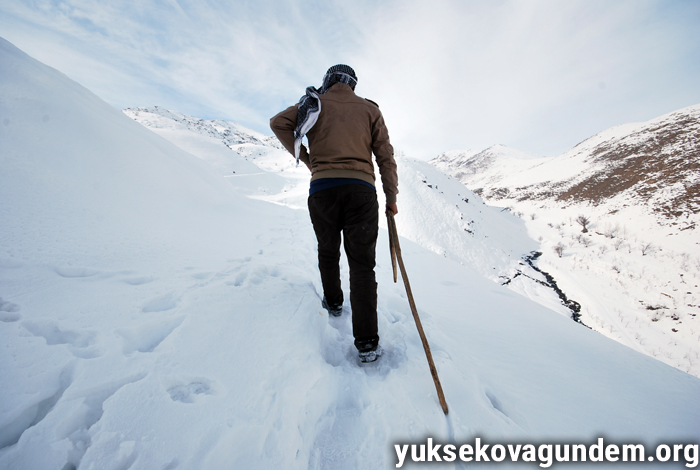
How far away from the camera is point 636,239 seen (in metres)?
15.8

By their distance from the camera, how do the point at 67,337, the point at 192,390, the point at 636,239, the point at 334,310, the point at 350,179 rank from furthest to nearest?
the point at 636,239 < the point at 334,310 < the point at 350,179 < the point at 67,337 < the point at 192,390

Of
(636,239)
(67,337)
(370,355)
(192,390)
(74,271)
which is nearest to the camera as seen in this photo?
(192,390)

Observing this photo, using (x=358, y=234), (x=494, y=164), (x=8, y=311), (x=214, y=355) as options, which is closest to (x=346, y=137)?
(x=358, y=234)

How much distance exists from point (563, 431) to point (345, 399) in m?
1.35

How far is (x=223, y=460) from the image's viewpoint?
1030mm

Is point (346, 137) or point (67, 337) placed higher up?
point (346, 137)

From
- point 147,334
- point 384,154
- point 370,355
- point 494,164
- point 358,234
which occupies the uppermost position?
point 494,164

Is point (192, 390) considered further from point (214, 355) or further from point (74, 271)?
point (74, 271)

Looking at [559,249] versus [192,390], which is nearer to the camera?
[192,390]

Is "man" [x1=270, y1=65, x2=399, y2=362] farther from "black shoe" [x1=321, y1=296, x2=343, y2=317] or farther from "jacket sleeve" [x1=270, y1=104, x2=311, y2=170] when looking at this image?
"black shoe" [x1=321, y1=296, x2=343, y2=317]

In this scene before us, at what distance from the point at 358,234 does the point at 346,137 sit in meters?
0.79

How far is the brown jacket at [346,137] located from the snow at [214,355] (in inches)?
52.0

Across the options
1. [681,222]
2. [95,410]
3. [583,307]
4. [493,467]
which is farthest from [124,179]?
[681,222]

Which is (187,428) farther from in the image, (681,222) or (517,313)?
(681,222)
